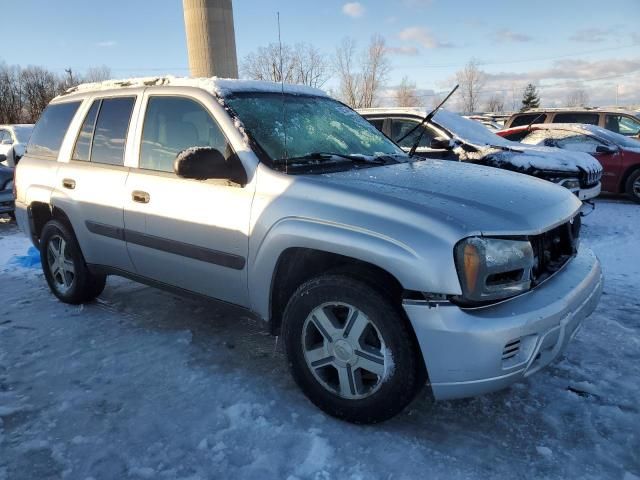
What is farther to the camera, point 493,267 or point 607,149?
point 607,149

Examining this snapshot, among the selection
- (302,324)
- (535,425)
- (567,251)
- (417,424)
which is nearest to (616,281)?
(567,251)

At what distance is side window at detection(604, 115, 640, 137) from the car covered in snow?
17.6ft

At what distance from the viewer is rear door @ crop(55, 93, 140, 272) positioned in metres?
3.77

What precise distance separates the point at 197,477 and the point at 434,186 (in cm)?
187

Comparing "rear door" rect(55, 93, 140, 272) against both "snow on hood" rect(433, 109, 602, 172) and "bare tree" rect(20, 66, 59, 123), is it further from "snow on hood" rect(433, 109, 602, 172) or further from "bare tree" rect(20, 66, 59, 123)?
"bare tree" rect(20, 66, 59, 123)

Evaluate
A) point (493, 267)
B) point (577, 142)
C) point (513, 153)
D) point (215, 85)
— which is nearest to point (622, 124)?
point (577, 142)

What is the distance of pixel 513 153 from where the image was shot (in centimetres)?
689

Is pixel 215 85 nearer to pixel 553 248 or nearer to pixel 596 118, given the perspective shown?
pixel 553 248

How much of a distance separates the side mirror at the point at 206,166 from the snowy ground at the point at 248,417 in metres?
1.26

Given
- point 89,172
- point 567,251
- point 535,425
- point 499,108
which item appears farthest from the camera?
point 499,108

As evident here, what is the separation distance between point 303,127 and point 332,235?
1.19 meters

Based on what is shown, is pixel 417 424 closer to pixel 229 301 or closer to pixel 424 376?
pixel 424 376

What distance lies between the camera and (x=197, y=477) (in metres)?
2.36

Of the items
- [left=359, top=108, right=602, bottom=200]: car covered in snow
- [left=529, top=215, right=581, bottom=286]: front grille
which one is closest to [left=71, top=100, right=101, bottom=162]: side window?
[left=529, top=215, right=581, bottom=286]: front grille
